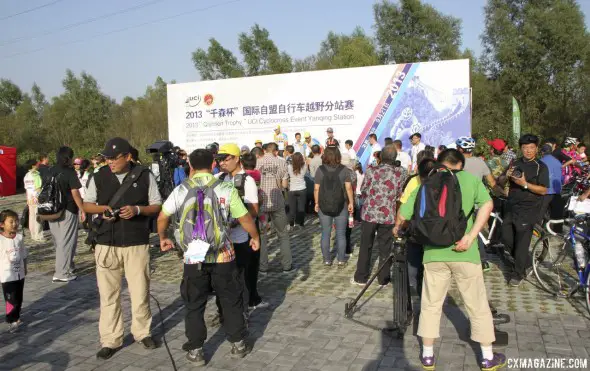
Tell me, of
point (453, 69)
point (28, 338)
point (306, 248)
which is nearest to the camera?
point (28, 338)

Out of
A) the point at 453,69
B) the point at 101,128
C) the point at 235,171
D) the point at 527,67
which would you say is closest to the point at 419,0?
the point at 527,67

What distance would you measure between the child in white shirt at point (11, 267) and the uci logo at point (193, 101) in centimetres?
1371

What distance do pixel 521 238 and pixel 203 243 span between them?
4.24 meters

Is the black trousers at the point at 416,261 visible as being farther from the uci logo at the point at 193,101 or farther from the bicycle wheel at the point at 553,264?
the uci logo at the point at 193,101

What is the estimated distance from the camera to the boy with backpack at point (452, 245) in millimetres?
3746

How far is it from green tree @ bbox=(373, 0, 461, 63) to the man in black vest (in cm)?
3481

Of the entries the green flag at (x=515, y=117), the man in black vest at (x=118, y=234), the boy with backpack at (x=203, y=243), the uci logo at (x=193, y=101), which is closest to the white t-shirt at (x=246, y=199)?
the boy with backpack at (x=203, y=243)

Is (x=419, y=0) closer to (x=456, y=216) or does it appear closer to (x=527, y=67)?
(x=527, y=67)

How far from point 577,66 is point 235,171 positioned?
1182 inches

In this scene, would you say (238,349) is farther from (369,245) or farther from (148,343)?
(369,245)

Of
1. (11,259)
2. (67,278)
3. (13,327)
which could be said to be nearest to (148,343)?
(13,327)

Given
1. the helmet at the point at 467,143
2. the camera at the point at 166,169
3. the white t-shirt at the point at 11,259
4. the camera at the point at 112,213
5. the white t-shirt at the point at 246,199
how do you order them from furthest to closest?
the camera at the point at 166,169 < the helmet at the point at 467,143 < the white t-shirt at the point at 11,259 < the white t-shirt at the point at 246,199 < the camera at the point at 112,213

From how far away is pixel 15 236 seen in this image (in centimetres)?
539

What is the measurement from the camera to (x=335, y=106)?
1580 centimetres
